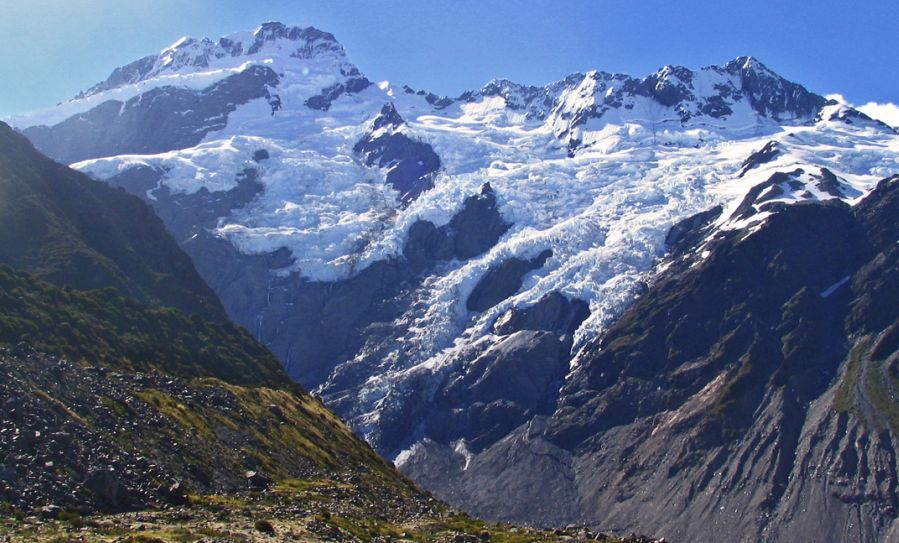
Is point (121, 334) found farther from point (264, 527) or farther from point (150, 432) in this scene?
point (264, 527)

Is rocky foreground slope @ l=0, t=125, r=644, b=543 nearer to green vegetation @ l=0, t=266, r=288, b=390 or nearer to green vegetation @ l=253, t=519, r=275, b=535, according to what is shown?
green vegetation @ l=253, t=519, r=275, b=535

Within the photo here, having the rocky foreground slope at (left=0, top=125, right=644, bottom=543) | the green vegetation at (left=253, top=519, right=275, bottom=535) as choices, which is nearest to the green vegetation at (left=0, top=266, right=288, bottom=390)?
the rocky foreground slope at (left=0, top=125, right=644, bottom=543)

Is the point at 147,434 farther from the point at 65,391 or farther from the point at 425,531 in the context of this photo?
the point at 425,531

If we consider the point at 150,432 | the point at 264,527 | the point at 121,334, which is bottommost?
Answer: the point at 264,527

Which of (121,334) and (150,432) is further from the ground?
(121,334)

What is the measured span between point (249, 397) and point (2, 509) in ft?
296

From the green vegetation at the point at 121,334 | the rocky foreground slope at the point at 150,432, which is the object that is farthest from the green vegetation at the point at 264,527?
the green vegetation at the point at 121,334

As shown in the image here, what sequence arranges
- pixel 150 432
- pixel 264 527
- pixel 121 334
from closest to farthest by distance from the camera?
pixel 264 527
pixel 150 432
pixel 121 334

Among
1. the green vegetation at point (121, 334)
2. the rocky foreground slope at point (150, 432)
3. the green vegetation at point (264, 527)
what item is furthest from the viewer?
the green vegetation at point (121, 334)

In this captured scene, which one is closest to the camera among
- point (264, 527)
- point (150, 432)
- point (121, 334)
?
point (264, 527)

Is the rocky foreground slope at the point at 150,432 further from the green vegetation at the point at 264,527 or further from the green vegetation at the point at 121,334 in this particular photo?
the green vegetation at the point at 121,334

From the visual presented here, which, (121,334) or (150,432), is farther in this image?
(121,334)

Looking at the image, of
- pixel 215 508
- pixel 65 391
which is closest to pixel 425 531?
pixel 215 508

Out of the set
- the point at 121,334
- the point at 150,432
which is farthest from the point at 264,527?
the point at 121,334
